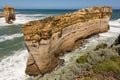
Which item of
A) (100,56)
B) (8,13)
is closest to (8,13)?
(8,13)

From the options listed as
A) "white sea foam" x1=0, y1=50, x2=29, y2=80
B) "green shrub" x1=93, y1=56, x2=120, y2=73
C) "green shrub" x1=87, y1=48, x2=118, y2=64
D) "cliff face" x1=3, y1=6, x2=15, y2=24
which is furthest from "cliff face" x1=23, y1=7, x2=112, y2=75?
"cliff face" x1=3, y1=6, x2=15, y2=24

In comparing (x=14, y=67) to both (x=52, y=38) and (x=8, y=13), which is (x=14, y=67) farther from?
(x=8, y=13)

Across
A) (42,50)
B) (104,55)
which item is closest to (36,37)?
(42,50)

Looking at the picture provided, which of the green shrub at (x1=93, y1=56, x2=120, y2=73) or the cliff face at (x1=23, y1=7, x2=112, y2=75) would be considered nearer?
the green shrub at (x1=93, y1=56, x2=120, y2=73)

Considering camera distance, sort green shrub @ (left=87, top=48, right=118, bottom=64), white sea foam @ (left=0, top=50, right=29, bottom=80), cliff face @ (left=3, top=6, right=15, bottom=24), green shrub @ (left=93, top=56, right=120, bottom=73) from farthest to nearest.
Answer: cliff face @ (left=3, top=6, right=15, bottom=24) < white sea foam @ (left=0, top=50, right=29, bottom=80) < green shrub @ (left=87, top=48, right=118, bottom=64) < green shrub @ (left=93, top=56, right=120, bottom=73)

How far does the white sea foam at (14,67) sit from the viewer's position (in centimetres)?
1222

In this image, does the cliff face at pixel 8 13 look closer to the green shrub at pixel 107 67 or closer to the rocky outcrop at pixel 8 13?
the rocky outcrop at pixel 8 13

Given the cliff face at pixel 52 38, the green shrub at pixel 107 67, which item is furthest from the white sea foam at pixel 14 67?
the green shrub at pixel 107 67

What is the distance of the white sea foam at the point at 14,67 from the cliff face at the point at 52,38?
68cm

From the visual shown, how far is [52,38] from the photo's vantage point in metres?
13.5

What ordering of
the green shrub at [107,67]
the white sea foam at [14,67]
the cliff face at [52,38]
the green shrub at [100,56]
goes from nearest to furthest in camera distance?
the green shrub at [107,67], the green shrub at [100,56], the white sea foam at [14,67], the cliff face at [52,38]

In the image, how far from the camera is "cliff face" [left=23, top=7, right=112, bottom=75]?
12445 millimetres

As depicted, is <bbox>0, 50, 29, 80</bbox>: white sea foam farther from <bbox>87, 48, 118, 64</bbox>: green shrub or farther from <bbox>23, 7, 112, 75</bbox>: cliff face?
<bbox>87, 48, 118, 64</bbox>: green shrub

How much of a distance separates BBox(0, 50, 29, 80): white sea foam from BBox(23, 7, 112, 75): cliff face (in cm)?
68
